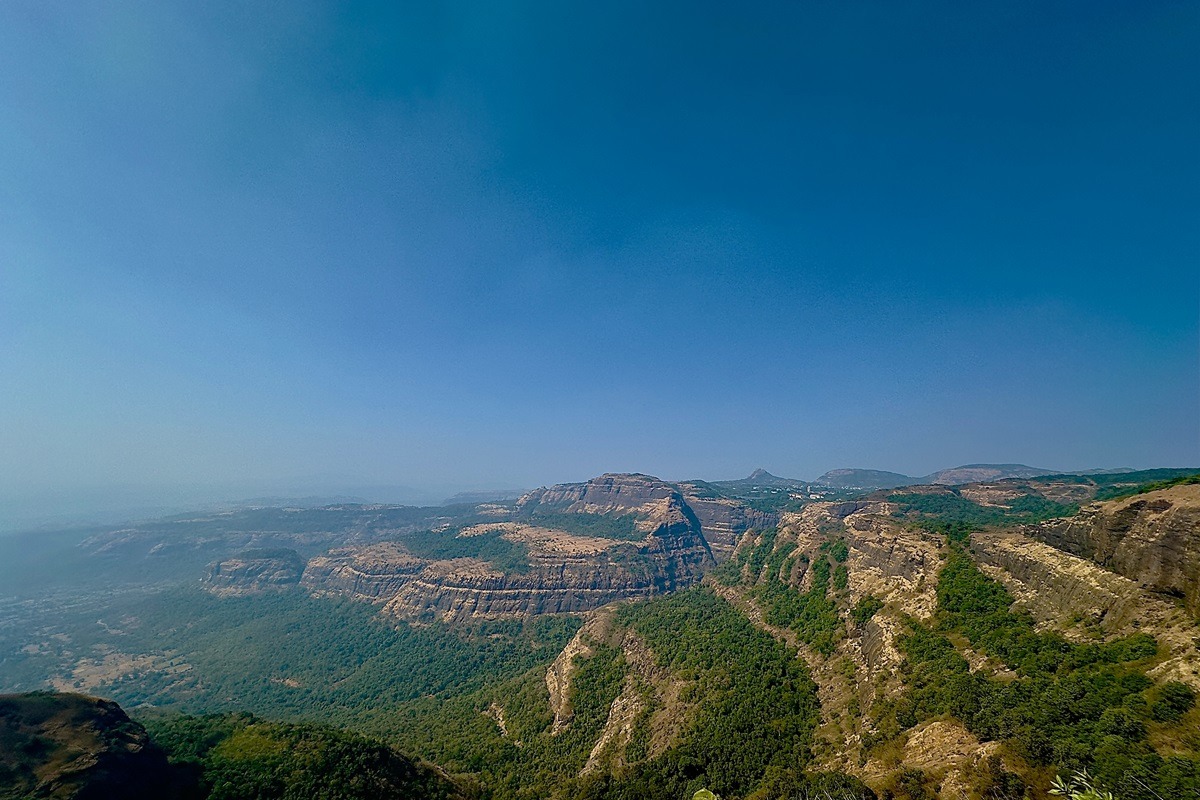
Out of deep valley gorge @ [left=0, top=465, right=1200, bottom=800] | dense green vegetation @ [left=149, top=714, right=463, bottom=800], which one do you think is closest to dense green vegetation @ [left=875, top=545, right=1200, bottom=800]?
deep valley gorge @ [left=0, top=465, right=1200, bottom=800]

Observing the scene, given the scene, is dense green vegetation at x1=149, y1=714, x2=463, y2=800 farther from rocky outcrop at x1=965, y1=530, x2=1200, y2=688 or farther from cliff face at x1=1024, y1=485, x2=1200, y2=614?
cliff face at x1=1024, y1=485, x2=1200, y2=614

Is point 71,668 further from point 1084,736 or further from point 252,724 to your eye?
point 1084,736

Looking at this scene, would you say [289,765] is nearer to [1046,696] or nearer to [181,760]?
[181,760]

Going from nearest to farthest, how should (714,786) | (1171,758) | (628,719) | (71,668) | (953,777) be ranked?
(1171,758), (953,777), (714,786), (628,719), (71,668)

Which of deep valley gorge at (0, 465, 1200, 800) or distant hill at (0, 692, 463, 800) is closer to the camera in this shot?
deep valley gorge at (0, 465, 1200, 800)

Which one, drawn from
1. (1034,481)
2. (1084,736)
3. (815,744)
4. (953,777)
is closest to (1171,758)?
(1084,736)
